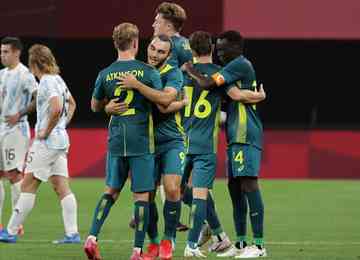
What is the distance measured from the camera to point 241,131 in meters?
11.6

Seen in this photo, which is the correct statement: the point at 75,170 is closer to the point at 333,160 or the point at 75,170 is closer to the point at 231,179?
the point at 333,160

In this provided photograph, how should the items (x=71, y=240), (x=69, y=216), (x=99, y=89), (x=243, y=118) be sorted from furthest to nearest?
(x=69, y=216) → (x=71, y=240) → (x=243, y=118) → (x=99, y=89)

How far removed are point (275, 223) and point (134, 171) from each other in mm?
4809

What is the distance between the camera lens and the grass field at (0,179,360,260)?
464 inches

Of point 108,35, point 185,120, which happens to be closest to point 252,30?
point 108,35

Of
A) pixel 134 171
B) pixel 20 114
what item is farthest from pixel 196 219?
pixel 20 114

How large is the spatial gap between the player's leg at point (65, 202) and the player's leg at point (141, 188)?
213cm

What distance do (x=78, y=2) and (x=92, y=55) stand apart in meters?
1.15

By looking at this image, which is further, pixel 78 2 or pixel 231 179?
pixel 78 2

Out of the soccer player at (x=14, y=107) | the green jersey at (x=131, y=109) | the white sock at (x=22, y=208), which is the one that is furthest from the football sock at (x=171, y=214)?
the soccer player at (x=14, y=107)

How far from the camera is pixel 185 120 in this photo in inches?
465

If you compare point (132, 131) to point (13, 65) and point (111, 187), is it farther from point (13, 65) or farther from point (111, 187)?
point (13, 65)

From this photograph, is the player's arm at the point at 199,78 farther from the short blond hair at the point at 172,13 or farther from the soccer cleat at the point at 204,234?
the soccer cleat at the point at 204,234

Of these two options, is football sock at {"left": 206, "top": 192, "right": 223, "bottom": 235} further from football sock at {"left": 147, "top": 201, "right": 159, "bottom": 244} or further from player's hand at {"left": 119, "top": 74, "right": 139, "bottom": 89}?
player's hand at {"left": 119, "top": 74, "right": 139, "bottom": 89}
